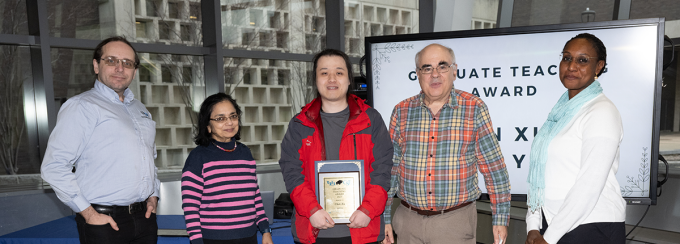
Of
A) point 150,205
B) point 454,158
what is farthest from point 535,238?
point 150,205

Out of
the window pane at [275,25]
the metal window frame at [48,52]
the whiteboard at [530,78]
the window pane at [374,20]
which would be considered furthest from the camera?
the window pane at [374,20]

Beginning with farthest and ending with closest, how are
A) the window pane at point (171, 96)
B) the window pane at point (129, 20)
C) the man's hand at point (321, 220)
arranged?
the window pane at point (171, 96)
the window pane at point (129, 20)
the man's hand at point (321, 220)

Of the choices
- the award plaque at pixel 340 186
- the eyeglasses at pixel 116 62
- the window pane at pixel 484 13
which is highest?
the window pane at pixel 484 13

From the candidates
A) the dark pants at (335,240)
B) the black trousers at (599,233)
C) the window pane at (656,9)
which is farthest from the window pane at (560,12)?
the dark pants at (335,240)

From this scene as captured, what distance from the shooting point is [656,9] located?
3.54m

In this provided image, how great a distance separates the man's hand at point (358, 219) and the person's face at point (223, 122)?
72 cm

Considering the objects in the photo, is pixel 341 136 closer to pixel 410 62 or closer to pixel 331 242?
pixel 331 242

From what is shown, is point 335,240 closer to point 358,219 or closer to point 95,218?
point 358,219

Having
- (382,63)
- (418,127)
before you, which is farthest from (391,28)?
(418,127)

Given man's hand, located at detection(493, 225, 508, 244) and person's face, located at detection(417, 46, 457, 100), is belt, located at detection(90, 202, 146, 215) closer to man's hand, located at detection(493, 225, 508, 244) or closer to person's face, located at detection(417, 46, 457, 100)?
person's face, located at detection(417, 46, 457, 100)

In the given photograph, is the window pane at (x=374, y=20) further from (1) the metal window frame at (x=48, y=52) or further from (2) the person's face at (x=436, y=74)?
(2) the person's face at (x=436, y=74)

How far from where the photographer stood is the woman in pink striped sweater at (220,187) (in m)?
1.85

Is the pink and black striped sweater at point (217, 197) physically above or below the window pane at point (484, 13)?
below

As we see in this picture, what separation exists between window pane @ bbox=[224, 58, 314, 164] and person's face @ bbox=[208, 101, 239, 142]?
8.82ft
